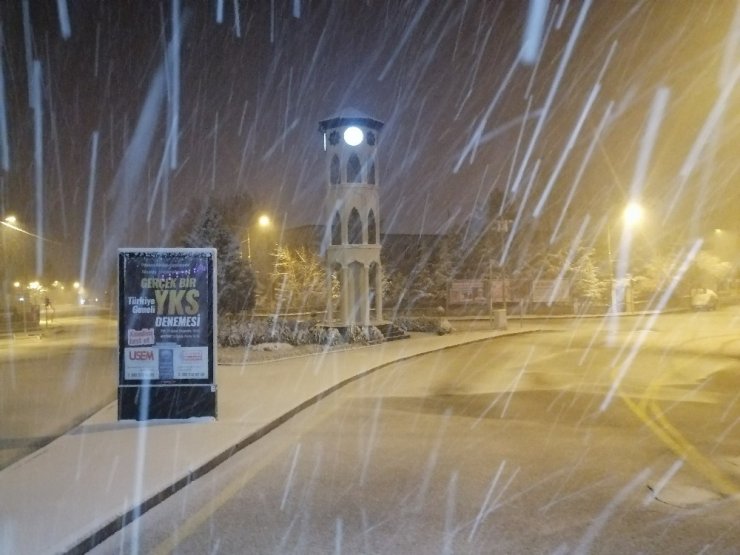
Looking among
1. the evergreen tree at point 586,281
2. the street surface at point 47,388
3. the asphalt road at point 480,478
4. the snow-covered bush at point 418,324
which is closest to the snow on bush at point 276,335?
the street surface at point 47,388

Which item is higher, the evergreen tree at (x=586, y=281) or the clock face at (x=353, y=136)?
the clock face at (x=353, y=136)

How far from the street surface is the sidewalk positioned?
0.66 m

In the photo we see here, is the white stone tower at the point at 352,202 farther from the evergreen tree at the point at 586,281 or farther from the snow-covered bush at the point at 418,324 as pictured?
the evergreen tree at the point at 586,281

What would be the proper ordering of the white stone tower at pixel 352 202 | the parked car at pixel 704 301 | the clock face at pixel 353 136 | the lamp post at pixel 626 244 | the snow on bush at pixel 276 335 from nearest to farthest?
the snow on bush at pixel 276 335 → the clock face at pixel 353 136 → the white stone tower at pixel 352 202 → the lamp post at pixel 626 244 → the parked car at pixel 704 301

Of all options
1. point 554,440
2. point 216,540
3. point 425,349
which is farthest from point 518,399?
point 425,349

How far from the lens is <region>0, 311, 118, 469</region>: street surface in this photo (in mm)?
11852

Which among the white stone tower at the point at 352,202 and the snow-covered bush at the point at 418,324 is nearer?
the white stone tower at the point at 352,202

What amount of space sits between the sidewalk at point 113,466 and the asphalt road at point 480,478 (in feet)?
0.67

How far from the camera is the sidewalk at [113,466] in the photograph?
6.57 metres

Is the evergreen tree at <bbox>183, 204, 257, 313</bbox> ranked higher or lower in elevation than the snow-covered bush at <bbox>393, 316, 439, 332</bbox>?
higher

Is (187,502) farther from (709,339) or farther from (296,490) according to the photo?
(709,339)

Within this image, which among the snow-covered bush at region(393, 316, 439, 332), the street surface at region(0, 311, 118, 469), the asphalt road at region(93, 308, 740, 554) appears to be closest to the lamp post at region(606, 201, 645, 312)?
the snow-covered bush at region(393, 316, 439, 332)

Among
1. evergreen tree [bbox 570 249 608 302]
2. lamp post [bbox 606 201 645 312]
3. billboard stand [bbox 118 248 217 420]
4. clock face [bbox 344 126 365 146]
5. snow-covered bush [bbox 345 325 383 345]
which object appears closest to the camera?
billboard stand [bbox 118 248 217 420]

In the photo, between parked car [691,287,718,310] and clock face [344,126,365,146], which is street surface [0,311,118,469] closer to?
clock face [344,126,365,146]
